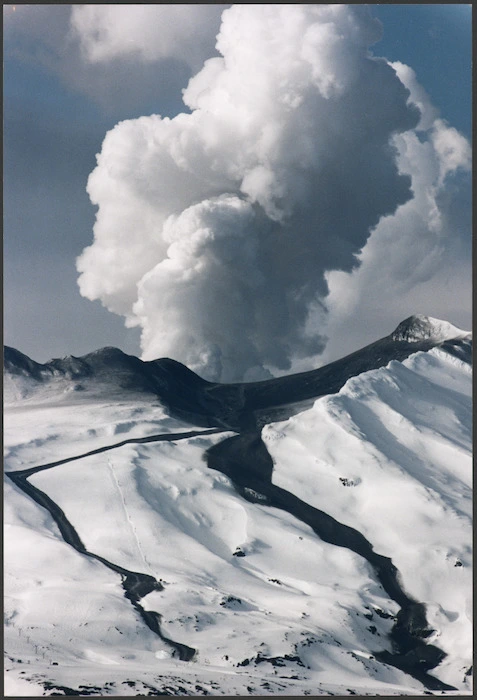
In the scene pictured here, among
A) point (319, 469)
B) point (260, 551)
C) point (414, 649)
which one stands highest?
point (319, 469)

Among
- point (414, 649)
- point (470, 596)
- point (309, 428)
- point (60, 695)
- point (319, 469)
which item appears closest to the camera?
point (60, 695)

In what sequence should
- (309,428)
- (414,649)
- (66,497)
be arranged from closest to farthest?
(414,649), (66,497), (309,428)

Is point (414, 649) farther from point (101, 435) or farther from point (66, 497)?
point (101, 435)

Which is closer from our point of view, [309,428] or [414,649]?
[414,649]

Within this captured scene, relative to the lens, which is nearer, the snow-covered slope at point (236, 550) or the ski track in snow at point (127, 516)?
the snow-covered slope at point (236, 550)

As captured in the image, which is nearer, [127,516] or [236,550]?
[236,550]

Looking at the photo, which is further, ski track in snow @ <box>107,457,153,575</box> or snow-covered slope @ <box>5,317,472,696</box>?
ski track in snow @ <box>107,457,153,575</box>

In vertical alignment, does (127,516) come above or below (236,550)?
above

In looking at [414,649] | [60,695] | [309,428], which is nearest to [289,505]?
[309,428]
